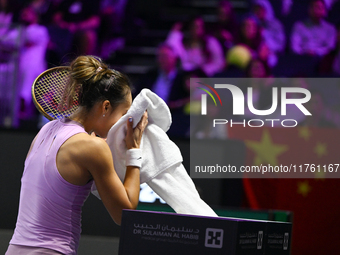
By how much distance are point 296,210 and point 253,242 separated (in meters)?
1.91

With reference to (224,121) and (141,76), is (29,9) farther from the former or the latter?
(224,121)

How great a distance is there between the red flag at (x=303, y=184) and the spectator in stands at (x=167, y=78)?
1.57 metres

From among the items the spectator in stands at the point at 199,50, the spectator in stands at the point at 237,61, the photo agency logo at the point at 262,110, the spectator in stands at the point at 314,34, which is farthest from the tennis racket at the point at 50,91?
the spectator in stands at the point at 314,34

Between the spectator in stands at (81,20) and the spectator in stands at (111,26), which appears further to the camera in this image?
the spectator in stands at (111,26)

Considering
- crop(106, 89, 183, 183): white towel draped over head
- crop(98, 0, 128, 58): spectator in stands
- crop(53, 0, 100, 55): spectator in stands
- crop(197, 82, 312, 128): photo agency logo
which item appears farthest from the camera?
crop(98, 0, 128, 58): spectator in stands

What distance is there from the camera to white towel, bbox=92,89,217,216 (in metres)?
1.49

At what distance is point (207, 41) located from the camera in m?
4.97

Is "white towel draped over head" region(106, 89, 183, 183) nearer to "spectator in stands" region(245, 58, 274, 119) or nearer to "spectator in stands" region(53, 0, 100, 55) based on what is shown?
"spectator in stands" region(245, 58, 274, 119)

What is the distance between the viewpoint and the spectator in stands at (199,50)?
16.0 feet

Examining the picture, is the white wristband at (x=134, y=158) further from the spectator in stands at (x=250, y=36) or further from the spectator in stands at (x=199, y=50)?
the spectator in stands at (x=250, y=36)

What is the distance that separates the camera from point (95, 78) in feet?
4.64

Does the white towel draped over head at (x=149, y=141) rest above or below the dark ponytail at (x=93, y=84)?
below

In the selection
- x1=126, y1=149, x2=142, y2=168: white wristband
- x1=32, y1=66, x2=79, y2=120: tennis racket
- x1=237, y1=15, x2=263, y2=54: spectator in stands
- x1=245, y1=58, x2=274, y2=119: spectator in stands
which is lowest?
x1=126, y1=149, x2=142, y2=168: white wristband

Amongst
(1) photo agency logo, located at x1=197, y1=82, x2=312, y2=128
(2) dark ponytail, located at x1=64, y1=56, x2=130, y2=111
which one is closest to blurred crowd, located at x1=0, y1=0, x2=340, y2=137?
(1) photo agency logo, located at x1=197, y1=82, x2=312, y2=128
